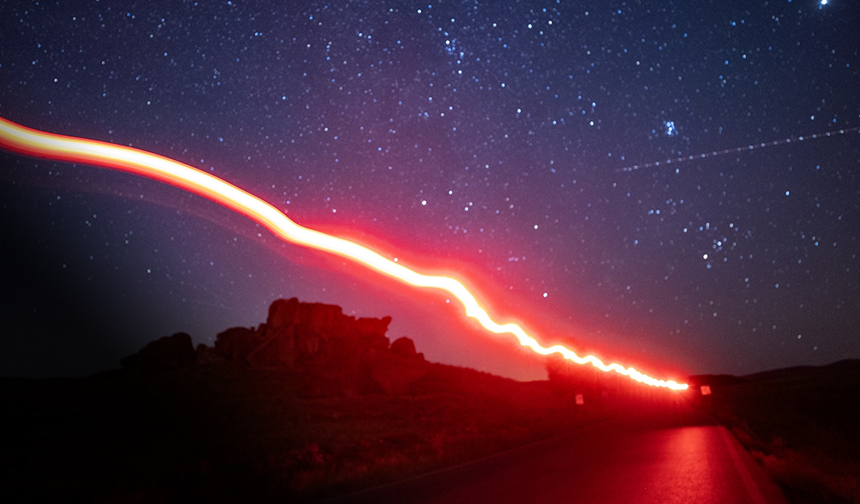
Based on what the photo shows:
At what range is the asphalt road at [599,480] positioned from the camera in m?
8.25

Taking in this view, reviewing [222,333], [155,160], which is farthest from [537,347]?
[222,333]

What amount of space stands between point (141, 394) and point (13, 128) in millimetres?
50102

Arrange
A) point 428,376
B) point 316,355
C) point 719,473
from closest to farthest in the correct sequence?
point 719,473
point 428,376
point 316,355

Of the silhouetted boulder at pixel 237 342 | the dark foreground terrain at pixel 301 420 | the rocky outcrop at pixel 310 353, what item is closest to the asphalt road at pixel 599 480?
the dark foreground terrain at pixel 301 420

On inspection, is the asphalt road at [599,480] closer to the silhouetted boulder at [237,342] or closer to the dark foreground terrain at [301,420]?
the dark foreground terrain at [301,420]

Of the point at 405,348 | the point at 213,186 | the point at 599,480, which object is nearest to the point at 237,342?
the point at 405,348

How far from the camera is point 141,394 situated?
177 ft

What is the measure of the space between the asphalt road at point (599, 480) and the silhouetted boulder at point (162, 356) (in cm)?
6462

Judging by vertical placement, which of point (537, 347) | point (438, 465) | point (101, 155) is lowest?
point (438, 465)

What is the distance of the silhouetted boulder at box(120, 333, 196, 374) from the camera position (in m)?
68.9

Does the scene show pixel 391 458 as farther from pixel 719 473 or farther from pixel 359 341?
pixel 359 341

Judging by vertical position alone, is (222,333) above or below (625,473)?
above

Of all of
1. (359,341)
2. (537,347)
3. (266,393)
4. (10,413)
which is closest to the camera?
Answer: (537,347)

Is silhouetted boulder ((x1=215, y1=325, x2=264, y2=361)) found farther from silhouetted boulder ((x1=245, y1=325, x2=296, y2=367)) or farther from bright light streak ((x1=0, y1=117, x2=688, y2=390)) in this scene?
bright light streak ((x1=0, y1=117, x2=688, y2=390))
